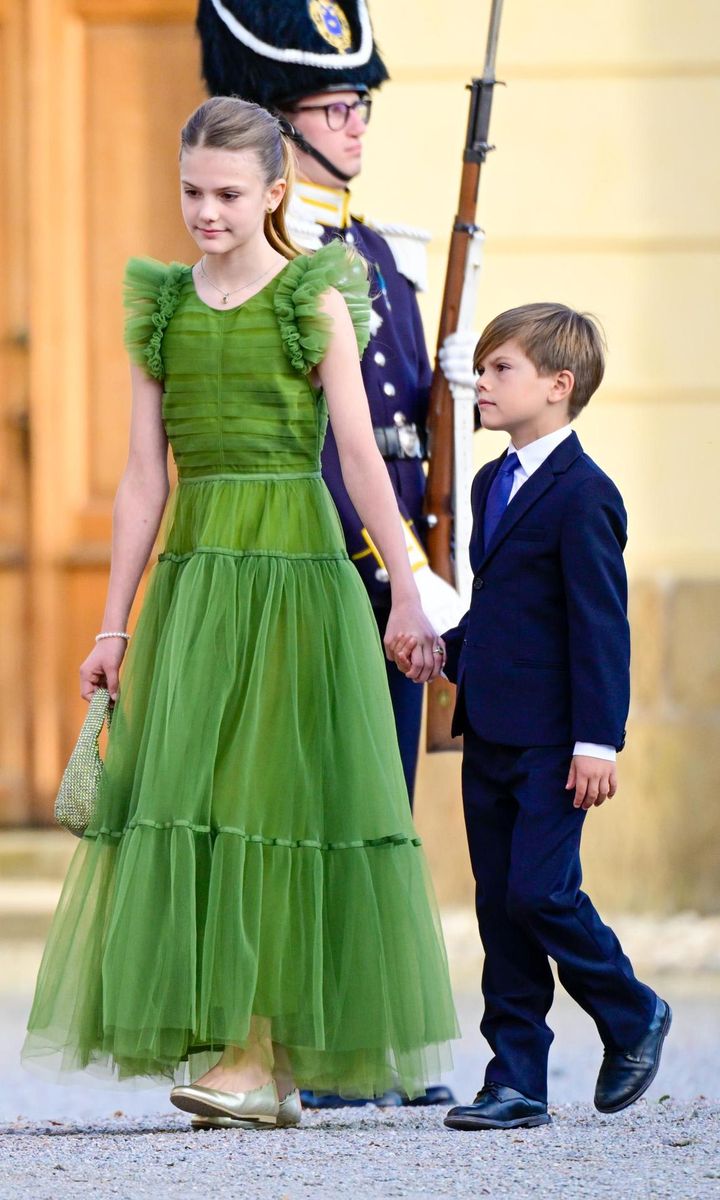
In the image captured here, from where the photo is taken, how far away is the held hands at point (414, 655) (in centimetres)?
340

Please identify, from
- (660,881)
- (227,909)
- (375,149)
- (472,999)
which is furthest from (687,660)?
(227,909)

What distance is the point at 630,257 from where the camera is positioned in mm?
5973

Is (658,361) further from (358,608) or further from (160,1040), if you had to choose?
(160,1040)

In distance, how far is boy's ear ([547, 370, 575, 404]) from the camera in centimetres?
343

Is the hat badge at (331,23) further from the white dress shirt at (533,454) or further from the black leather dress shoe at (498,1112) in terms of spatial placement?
the black leather dress shoe at (498,1112)

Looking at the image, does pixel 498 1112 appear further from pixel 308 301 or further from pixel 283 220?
pixel 283 220

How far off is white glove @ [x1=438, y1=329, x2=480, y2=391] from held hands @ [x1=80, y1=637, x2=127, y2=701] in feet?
3.17

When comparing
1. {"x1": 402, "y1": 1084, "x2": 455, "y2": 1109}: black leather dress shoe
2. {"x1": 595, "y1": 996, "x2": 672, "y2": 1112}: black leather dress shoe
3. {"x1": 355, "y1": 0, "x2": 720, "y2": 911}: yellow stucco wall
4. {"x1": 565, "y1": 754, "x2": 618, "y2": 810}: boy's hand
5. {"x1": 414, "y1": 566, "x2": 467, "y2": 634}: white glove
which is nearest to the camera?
{"x1": 565, "y1": 754, "x2": 618, "y2": 810}: boy's hand

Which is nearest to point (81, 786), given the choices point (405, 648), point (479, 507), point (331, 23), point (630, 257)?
point (405, 648)

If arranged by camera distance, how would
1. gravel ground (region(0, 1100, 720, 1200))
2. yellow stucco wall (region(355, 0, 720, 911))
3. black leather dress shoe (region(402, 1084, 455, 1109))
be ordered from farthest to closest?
yellow stucco wall (region(355, 0, 720, 911)), black leather dress shoe (region(402, 1084, 455, 1109)), gravel ground (region(0, 1100, 720, 1200))

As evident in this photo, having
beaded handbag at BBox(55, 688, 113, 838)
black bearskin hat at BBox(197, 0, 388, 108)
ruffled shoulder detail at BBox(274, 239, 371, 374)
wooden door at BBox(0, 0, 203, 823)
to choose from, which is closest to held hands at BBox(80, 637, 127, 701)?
beaded handbag at BBox(55, 688, 113, 838)

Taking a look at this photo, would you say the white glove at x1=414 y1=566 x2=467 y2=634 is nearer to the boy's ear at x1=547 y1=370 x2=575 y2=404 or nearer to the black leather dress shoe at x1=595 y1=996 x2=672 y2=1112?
the boy's ear at x1=547 y1=370 x2=575 y2=404

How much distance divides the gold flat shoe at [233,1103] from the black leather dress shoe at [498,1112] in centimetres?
29

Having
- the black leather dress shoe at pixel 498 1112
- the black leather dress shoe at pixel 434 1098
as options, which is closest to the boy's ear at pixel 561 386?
the black leather dress shoe at pixel 498 1112
